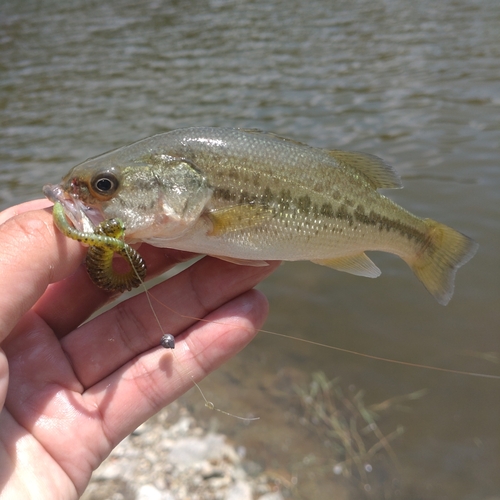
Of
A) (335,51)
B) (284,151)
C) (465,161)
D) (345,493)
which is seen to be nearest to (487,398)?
(345,493)

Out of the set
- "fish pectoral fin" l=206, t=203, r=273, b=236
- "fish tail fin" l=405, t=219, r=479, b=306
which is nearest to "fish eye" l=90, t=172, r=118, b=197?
"fish pectoral fin" l=206, t=203, r=273, b=236

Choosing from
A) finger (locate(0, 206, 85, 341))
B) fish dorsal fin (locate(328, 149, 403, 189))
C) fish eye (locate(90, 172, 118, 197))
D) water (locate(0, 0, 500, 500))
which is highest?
fish eye (locate(90, 172, 118, 197))

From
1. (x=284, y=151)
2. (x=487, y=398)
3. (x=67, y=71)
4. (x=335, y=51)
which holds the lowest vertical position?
Answer: (x=487, y=398)

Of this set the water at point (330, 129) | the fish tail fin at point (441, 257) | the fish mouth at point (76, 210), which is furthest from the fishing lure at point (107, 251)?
the water at point (330, 129)

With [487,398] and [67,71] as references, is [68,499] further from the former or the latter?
[67,71]

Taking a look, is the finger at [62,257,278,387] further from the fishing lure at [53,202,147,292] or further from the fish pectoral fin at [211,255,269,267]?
the fishing lure at [53,202,147,292]

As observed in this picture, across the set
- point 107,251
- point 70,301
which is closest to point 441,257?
point 107,251

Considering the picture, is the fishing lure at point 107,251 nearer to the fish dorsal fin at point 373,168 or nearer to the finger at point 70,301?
the finger at point 70,301
